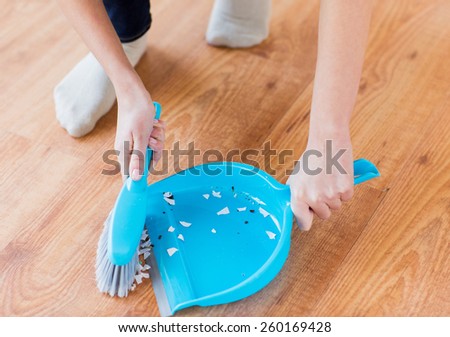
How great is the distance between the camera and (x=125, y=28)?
111 centimetres

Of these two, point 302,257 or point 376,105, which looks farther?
point 376,105

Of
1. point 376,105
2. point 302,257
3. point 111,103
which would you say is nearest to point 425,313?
point 302,257

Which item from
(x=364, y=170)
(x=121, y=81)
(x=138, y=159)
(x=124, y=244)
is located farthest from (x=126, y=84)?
(x=364, y=170)

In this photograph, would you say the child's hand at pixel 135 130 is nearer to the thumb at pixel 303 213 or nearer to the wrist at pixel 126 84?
the wrist at pixel 126 84

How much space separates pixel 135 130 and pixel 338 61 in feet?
0.92

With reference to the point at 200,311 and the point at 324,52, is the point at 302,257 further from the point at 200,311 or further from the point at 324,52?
the point at 324,52

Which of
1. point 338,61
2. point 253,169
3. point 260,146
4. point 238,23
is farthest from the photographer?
point 238,23

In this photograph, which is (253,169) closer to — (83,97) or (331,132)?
(331,132)

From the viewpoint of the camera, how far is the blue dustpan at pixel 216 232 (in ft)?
2.72

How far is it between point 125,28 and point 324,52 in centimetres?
43

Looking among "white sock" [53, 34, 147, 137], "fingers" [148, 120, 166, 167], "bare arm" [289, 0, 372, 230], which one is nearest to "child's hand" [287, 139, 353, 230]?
"bare arm" [289, 0, 372, 230]

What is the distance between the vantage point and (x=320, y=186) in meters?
0.83

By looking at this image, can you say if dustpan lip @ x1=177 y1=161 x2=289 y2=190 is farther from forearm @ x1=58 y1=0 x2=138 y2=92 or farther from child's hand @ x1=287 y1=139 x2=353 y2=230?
forearm @ x1=58 y1=0 x2=138 y2=92
